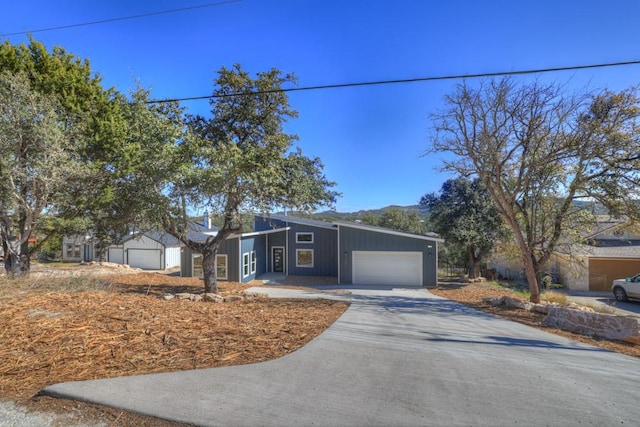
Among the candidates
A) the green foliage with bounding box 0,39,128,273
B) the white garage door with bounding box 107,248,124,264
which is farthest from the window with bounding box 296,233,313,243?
the white garage door with bounding box 107,248,124,264

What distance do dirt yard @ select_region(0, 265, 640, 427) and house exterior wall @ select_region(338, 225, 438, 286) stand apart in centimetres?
1192

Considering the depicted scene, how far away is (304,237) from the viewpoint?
22438mm

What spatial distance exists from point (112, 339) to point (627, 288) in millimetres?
21896

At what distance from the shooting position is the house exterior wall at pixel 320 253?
21984 mm

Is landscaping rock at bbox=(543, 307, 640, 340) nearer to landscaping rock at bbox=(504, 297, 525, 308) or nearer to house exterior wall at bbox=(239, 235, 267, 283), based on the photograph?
landscaping rock at bbox=(504, 297, 525, 308)

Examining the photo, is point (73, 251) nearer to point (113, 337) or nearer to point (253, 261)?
point (253, 261)

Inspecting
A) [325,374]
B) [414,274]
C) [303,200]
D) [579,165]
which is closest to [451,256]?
[414,274]

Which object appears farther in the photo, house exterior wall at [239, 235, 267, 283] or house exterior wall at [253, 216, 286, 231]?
house exterior wall at [253, 216, 286, 231]

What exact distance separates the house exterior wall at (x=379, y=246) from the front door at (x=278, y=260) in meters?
6.33

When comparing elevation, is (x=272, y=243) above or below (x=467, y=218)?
below

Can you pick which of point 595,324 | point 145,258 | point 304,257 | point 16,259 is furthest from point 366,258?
point 145,258

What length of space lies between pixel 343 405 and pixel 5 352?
146 inches

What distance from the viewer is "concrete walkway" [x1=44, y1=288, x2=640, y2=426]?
8.95ft

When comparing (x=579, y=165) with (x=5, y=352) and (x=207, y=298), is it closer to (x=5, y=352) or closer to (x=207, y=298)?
(x=207, y=298)
